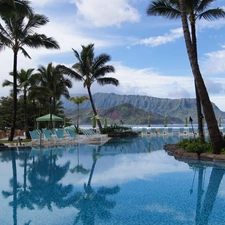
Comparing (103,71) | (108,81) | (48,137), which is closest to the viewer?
(48,137)

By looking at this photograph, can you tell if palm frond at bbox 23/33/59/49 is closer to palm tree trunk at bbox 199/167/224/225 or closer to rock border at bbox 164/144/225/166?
rock border at bbox 164/144/225/166

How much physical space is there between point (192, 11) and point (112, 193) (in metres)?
9.56

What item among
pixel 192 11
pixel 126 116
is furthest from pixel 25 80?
pixel 126 116

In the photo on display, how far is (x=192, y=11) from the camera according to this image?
12.8 m

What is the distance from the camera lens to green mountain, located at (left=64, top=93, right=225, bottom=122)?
137625 mm

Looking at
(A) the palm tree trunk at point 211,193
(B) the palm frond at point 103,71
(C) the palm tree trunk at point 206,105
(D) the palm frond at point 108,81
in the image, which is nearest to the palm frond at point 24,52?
(B) the palm frond at point 103,71

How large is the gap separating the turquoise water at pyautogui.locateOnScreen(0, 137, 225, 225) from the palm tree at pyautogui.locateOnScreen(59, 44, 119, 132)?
15042mm

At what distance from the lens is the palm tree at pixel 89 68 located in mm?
24906

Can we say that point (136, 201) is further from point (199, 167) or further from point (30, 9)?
point (30, 9)

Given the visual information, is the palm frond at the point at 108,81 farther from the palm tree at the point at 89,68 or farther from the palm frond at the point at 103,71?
the palm frond at the point at 103,71

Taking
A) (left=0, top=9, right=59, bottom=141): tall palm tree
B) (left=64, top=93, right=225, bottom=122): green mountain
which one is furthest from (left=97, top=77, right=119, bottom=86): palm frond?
(left=64, top=93, right=225, bottom=122): green mountain

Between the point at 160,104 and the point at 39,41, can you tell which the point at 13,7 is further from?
the point at 160,104

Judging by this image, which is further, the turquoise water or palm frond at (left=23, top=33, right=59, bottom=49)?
palm frond at (left=23, top=33, right=59, bottom=49)

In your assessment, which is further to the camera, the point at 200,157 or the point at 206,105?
the point at 200,157
